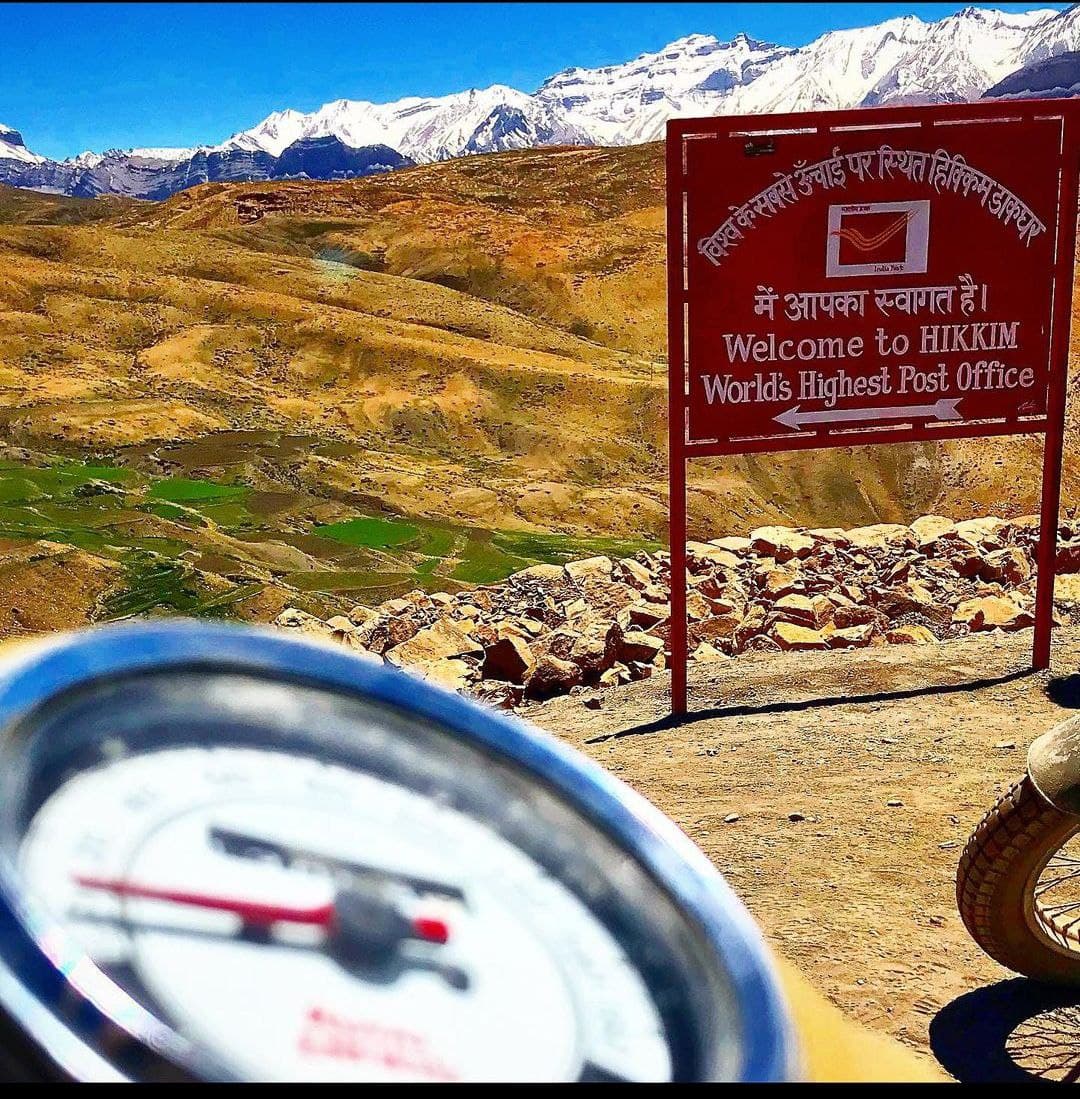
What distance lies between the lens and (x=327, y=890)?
3.69 feet

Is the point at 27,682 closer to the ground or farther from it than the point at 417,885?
farther from it

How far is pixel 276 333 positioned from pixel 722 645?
2040 centimetres

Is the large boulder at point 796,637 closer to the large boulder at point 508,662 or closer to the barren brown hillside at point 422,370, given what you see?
the large boulder at point 508,662

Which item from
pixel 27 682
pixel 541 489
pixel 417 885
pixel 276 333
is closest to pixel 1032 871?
pixel 417 885

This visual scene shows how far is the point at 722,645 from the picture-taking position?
7.59m

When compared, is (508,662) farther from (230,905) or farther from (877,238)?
(230,905)

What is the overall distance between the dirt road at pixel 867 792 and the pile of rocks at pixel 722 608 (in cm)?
43

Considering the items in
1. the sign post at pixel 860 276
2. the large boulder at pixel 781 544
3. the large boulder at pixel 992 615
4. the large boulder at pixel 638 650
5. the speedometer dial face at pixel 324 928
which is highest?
the sign post at pixel 860 276

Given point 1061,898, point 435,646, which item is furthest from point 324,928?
point 435,646

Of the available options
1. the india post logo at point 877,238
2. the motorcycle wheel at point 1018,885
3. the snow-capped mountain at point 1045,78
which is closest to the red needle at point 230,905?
the motorcycle wheel at point 1018,885

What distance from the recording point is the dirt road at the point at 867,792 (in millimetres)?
3527

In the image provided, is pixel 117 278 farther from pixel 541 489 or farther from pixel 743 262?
pixel 743 262

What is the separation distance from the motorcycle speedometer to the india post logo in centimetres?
518

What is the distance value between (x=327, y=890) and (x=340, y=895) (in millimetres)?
13
